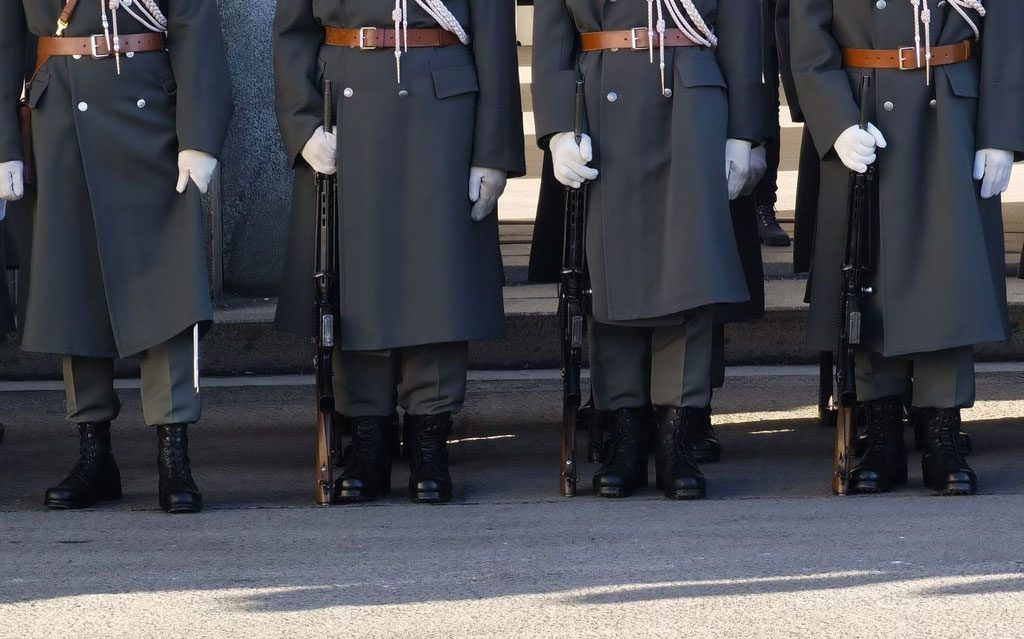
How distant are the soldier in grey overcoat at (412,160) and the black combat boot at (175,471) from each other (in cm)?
40

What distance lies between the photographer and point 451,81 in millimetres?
4754

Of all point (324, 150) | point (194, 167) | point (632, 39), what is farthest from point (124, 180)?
point (632, 39)

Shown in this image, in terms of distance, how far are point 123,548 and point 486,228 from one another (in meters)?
1.36

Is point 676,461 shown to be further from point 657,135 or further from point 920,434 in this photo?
point 920,434

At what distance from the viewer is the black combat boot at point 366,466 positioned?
4789mm

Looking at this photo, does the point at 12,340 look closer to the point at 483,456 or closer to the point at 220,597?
the point at 483,456

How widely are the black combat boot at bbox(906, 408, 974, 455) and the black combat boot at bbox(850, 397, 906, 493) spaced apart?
0.12 m

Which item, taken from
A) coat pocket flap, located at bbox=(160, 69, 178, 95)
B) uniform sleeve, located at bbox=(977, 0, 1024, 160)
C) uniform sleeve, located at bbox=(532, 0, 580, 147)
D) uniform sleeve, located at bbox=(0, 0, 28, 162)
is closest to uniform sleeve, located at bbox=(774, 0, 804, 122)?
uniform sleeve, located at bbox=(977, 0, 1024, 160)

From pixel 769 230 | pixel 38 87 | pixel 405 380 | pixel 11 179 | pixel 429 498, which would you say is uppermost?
pixel 38 87

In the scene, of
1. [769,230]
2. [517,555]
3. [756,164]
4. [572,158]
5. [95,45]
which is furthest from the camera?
[769,230]

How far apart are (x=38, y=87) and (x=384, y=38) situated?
94cm

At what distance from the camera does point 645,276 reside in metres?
4.77

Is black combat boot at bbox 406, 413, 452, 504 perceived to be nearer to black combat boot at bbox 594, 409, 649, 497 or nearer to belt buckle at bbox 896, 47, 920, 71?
black combat boot at bbox 594, 409, 649, 497

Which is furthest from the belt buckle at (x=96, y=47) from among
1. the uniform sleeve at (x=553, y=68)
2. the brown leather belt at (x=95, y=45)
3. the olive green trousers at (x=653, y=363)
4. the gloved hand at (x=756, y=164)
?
the gloved hand at (x=756, y=164)
